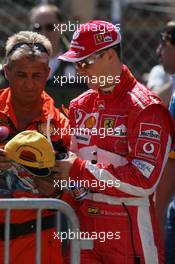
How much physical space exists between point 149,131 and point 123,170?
0.23 metres

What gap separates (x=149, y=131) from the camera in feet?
15.1

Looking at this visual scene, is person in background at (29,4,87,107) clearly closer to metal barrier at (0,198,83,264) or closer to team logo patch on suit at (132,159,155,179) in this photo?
team logo patch on suit at (132,159,155,179)

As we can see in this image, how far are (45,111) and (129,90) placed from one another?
1.66ft

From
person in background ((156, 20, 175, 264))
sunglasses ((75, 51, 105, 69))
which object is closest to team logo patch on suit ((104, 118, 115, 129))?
sunglasses ((75, 51, 105, 69))

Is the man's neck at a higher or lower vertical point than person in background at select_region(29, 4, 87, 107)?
lower

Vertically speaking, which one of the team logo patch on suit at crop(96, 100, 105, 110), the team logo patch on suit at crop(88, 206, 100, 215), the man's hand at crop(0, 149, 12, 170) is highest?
the team logo patch on suit at crop(96, 100, 105, 110)

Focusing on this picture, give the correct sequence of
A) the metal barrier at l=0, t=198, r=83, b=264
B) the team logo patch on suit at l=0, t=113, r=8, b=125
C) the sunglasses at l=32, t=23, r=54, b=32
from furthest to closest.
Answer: the sunglasses at l=32, t=23, r=54, b=32, the team logo patch on suit at l=0, t=113, r=8, b=125, the metal barrier at l=0, t=198, r=83, b=264

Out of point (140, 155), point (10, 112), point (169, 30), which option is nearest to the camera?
point (140, 155)

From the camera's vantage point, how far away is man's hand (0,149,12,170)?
4.62 meters

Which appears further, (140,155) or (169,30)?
(169,30)

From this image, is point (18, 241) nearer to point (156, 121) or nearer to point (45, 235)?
point (45, 235)

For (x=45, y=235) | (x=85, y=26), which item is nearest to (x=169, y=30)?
(x=85, y=26)

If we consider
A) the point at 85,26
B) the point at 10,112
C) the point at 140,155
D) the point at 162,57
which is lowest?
the point at 140,155

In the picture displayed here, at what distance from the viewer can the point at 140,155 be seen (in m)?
4.61
